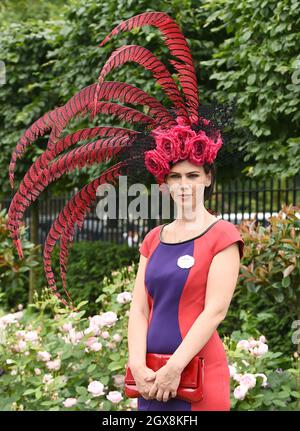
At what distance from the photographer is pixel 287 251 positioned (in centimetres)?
514

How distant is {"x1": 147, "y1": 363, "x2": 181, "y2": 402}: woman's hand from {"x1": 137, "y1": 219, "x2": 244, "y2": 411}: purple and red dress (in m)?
0.08

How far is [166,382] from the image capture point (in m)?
2.75

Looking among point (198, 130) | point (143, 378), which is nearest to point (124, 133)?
point (198, 130)

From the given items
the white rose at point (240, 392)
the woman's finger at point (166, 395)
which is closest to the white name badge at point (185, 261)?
the woman's finger at point (166, 395)

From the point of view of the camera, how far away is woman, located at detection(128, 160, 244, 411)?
2.78 m

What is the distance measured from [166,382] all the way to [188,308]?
0.89 feet

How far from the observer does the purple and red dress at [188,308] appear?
9.30ft

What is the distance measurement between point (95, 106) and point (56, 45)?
5.90 metres

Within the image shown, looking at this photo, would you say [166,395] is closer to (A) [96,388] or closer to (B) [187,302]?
(B) [187,302]

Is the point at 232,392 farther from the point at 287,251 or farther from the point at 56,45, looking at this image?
the point at 56,45

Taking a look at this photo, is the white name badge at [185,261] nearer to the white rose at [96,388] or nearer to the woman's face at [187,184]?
the woman's face at [187,184]

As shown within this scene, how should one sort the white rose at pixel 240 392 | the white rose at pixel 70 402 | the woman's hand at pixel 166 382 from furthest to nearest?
the white rose at pixel 70 402, the white rose at pixel 240 392, the woman's hand at pixel 166 382

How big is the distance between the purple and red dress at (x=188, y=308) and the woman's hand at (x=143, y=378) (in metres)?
0.07

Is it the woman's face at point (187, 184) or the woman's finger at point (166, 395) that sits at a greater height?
the woman's face at point (187, 184)
